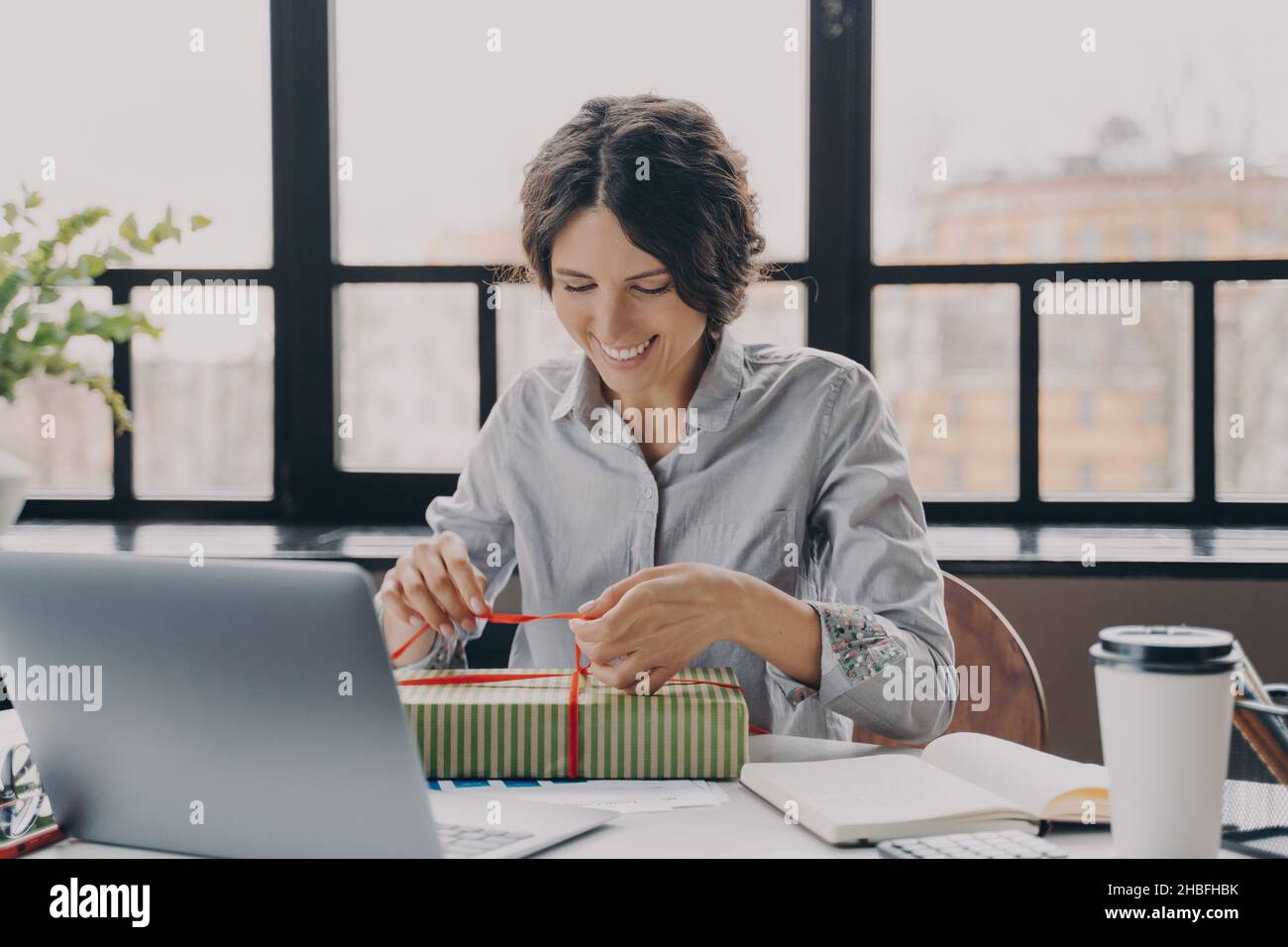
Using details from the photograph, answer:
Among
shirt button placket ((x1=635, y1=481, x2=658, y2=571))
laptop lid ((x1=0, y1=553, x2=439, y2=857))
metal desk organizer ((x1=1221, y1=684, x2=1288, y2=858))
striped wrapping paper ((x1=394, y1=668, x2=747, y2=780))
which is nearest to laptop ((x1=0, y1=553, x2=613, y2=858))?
laptop lid ((x1=0, y1=553, x2=439, y2=857))

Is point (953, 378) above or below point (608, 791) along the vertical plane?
above

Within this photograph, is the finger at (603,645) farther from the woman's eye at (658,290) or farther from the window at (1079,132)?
the window at (1079,132)

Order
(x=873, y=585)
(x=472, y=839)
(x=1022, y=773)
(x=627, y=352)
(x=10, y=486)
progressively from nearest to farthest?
(x=472, y=839) < (x=1022, y=773) < (x=873, y=585) < (x=627, y=352) < (x=10, y=486)

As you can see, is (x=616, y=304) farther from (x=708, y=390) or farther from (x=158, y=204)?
(x=158, y=204)

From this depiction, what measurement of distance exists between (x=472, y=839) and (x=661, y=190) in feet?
2.62

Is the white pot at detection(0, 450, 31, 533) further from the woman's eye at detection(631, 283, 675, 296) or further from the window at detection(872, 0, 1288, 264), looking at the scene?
the window at detection(872, 0, 1288, 264)

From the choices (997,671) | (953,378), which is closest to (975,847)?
(997,671)

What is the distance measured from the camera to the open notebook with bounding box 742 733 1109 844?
2.70ft

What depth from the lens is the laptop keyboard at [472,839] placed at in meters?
0.77

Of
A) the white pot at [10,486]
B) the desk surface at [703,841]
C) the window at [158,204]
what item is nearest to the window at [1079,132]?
the window at [158,204]

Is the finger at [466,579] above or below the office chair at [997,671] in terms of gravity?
above

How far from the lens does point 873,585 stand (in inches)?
49.8

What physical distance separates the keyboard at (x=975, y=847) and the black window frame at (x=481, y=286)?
1687mm
